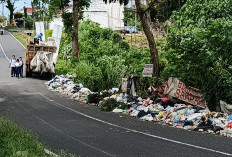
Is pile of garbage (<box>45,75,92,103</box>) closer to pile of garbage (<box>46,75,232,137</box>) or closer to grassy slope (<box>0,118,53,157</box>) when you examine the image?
pile of garbage (<box>46,75,232,137</box>)

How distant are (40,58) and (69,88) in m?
7.38

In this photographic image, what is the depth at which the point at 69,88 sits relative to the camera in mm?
26203

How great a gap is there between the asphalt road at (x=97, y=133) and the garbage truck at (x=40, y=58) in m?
8.72

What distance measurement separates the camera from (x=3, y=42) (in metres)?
74.2

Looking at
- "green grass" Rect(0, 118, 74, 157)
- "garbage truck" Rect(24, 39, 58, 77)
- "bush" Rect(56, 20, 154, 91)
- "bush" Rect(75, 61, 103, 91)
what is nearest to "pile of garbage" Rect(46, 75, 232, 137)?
"bush" Rect(75, 61, 103, 91)

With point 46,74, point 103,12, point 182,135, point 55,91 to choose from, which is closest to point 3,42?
point 103,12

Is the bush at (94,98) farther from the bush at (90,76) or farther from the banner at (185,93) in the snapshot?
the banner at (185,93)

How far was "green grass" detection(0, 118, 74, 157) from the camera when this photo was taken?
989cm

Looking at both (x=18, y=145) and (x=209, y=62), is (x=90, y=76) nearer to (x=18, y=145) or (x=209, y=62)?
(x=209, y=62)

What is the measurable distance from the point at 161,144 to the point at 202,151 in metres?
1.37

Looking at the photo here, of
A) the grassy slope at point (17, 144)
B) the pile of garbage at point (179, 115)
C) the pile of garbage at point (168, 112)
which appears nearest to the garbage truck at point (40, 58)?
the pile of garbage at point (168, 112)

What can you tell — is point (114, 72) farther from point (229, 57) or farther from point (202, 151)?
point (202, 151)

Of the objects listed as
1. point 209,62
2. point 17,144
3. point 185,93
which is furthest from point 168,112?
point 17,144

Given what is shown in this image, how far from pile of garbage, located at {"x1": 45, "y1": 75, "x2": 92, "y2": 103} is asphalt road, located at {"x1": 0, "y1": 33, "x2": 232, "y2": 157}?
0.80m
